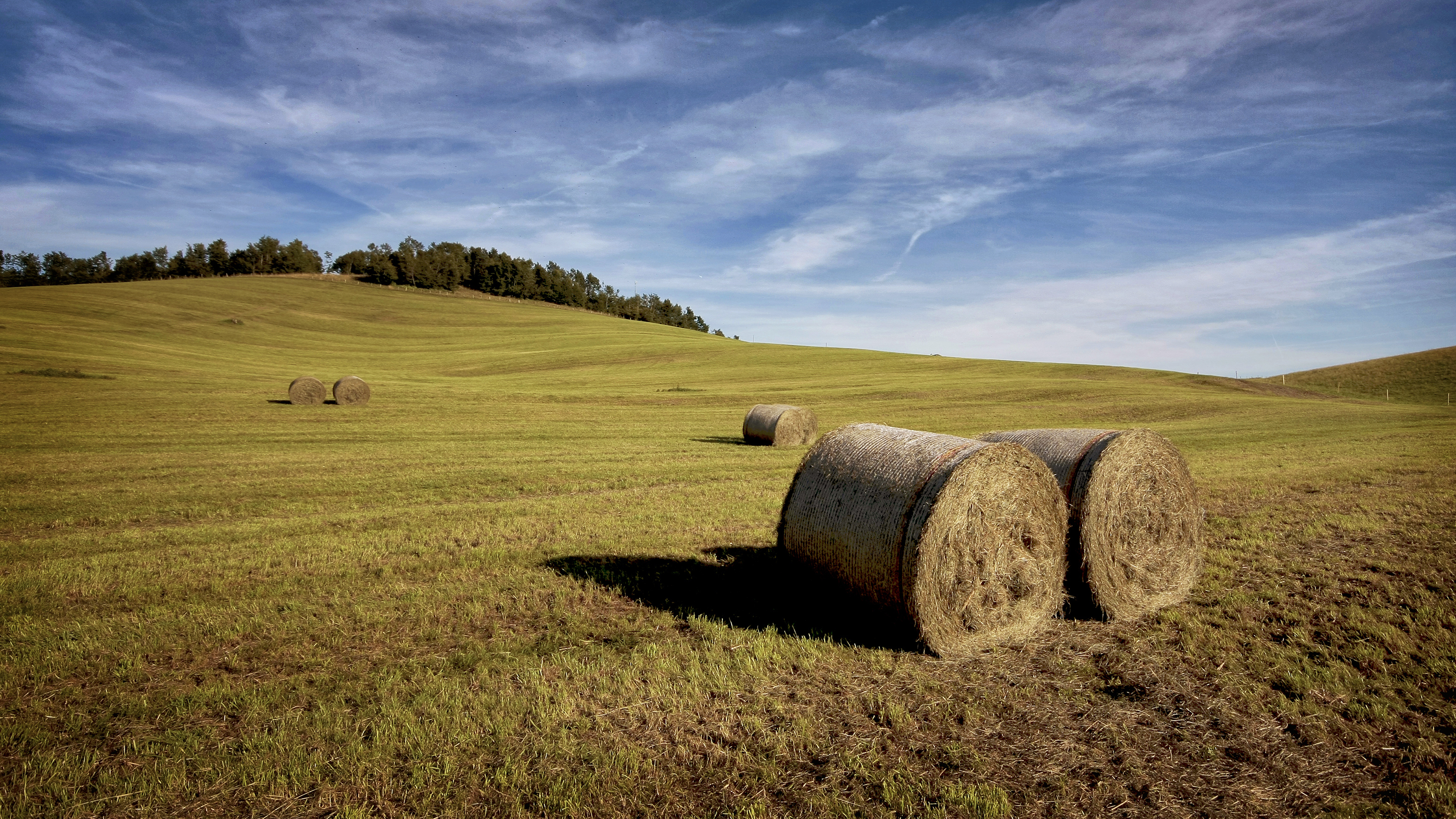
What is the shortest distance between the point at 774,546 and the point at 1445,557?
822 centimetres

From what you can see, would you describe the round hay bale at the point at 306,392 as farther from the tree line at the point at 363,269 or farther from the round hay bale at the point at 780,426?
the tree line at the point at 363,269

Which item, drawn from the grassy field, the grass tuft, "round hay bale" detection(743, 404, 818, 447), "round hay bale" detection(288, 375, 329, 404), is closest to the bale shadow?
"round hay bale" detection(743, 404, 818, 447)

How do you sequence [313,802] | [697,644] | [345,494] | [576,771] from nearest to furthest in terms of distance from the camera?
[313,802], [576,771], [697,644], [345,494]

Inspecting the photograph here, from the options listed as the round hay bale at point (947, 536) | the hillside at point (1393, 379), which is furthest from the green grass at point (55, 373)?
the hillside at point (1393, 379)

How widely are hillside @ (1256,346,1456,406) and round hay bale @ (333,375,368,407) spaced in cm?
5845

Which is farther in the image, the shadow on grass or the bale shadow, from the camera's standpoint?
the bale shadow

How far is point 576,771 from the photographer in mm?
4398

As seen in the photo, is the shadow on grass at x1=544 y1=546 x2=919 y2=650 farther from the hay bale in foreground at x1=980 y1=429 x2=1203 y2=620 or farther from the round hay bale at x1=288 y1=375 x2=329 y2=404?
the round hay bale at x1=288 y1=375 x2=329 y2=404

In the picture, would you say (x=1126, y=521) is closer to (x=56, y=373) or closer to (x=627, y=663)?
(x=627, y=663)

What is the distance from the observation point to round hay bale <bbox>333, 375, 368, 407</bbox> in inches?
1180

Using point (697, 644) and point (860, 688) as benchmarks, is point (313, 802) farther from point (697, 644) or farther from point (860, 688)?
point (860, 688)

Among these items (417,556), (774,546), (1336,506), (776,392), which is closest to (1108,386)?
(776,392)

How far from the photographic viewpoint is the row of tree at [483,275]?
364 feet

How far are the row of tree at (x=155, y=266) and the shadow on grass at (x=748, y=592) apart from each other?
417 ft
